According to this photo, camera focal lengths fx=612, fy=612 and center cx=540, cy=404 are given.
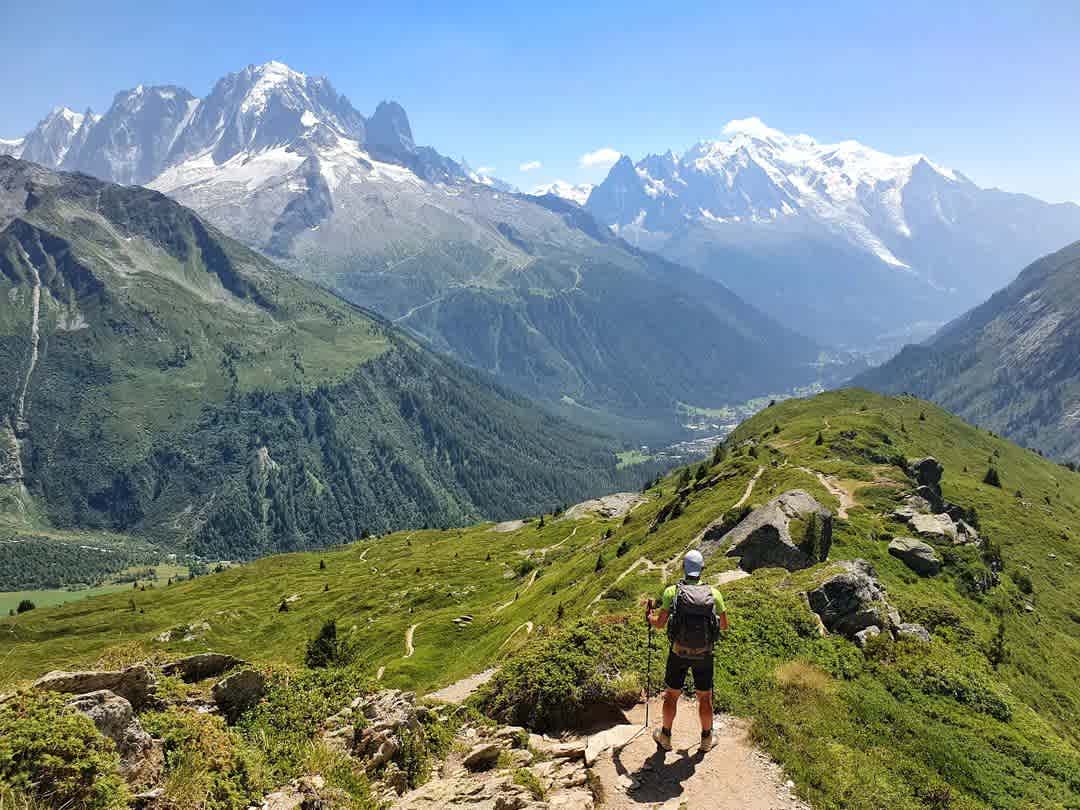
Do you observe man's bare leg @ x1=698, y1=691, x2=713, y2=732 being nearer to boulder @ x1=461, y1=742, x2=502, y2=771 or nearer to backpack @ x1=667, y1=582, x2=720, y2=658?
backpack @ x1=667, y1=582, x2=720, y2=658

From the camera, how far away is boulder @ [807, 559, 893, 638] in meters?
32.3

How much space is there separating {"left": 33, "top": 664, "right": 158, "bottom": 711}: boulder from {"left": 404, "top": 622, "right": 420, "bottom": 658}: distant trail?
71310 millimetres

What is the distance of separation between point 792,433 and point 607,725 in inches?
4558

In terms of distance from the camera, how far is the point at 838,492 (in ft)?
Result: 249

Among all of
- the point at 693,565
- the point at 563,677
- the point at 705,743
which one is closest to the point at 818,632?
the point at 705,743

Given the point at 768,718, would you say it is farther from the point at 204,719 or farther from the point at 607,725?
the point at 204,719

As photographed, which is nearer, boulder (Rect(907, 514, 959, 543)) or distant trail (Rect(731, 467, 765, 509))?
boulder (Rect(907, 514, 959, 543))

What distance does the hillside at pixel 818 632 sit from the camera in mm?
22438

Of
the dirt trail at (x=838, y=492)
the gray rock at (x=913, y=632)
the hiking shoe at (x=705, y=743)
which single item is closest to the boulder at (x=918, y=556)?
the dirt trail at (x=838, y=492)

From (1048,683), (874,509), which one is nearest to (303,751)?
(1048,683)

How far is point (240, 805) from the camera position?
56.3 ft

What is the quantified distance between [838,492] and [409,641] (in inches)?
2635

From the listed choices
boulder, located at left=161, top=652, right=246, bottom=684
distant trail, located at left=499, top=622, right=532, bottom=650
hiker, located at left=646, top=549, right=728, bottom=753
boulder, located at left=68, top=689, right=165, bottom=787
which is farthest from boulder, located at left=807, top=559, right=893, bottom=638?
distant trail, located at left=499, top=622, right=532, bottom=650

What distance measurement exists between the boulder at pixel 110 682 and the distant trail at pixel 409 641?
71310 mm
